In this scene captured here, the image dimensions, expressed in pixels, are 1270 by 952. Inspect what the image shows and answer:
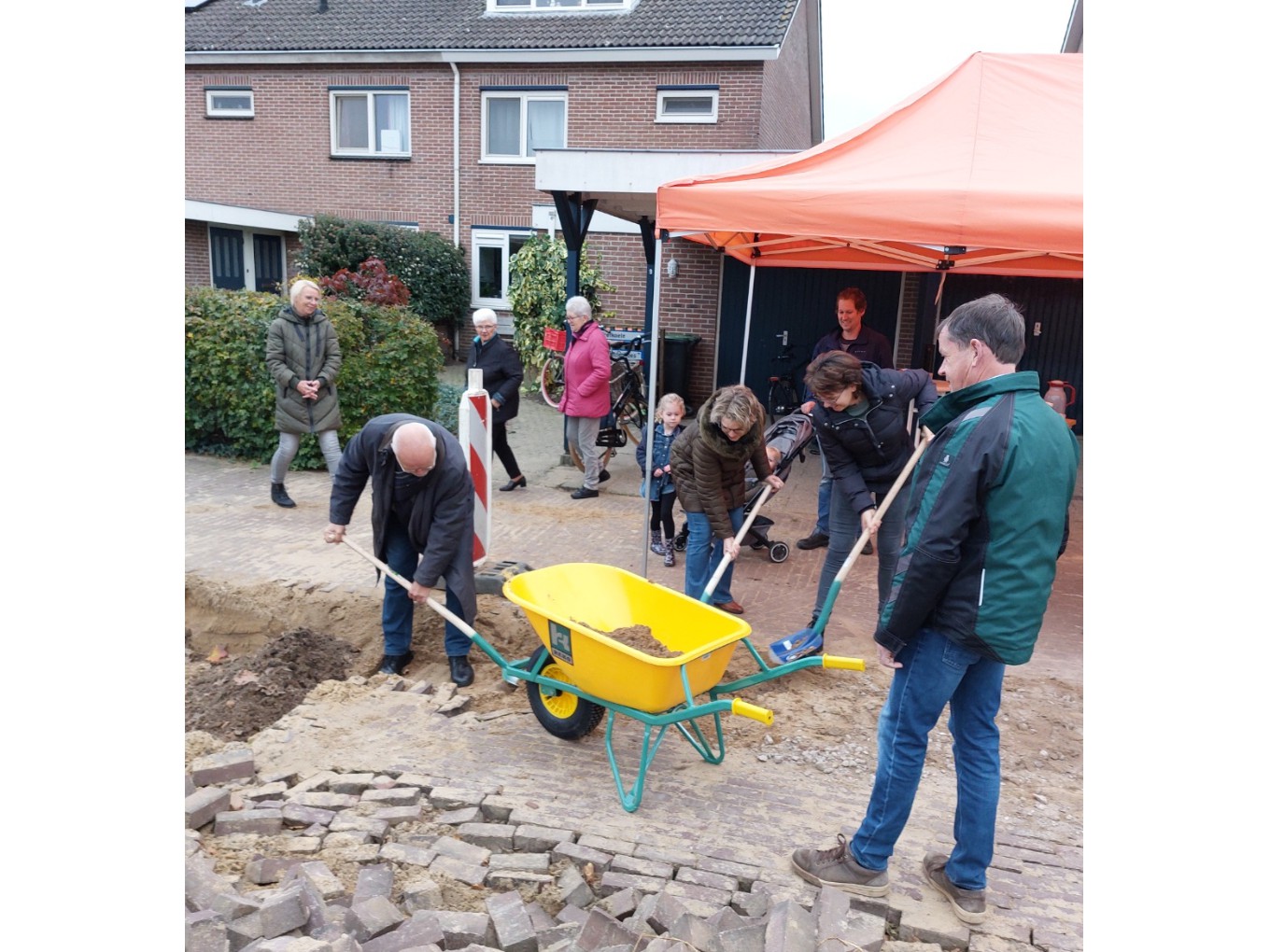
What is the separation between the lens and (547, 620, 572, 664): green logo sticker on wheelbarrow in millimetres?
3600

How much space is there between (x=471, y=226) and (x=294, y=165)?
3952 mm

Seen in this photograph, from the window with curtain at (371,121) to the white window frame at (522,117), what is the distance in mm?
1534

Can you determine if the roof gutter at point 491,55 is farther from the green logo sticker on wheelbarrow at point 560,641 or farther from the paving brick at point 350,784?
the paving brick at point 350,784

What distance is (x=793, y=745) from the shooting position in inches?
161

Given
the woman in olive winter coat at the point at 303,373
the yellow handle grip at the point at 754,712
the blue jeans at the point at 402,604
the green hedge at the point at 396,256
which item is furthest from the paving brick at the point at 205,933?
the green hedge at the point at 396,256

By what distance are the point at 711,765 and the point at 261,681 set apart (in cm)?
248

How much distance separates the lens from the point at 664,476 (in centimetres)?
652

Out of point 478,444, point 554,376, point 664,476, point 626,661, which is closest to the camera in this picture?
point 626,661

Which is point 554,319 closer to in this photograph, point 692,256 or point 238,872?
point 692,256

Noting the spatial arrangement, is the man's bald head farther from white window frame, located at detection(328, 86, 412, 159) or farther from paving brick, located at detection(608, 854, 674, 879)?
white window frame, located at detection(328, 86, 412, 159)

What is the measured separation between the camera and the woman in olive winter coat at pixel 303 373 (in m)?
7.20

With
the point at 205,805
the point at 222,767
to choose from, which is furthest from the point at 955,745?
the point at 222,767

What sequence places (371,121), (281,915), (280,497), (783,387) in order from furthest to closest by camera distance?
(371,121) < (783,387) < (280,497) < (281,915)

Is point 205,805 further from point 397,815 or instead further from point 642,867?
point 642,867
